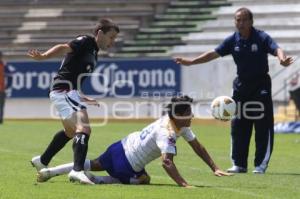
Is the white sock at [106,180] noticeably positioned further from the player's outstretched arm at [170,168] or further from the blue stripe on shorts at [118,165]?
the player's outstretched arm at [170,168]

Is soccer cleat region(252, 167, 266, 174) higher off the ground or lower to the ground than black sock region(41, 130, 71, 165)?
lower

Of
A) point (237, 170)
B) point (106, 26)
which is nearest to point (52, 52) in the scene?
point (106, 26)

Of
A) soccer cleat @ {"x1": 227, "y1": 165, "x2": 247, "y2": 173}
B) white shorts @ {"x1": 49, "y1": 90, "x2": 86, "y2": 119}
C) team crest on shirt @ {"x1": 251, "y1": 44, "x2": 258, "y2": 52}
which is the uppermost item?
team crest on shirt @ {"x1": 251, "y1": 44, "x2": 258, "y2": 52}

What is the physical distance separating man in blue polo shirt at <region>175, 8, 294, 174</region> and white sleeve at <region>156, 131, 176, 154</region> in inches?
97.6

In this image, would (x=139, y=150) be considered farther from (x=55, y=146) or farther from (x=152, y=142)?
(x=55, y=146)

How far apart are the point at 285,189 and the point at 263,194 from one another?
0.61 meters

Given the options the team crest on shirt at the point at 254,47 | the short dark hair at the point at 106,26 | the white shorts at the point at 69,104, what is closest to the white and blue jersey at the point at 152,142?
the white shorts at the point at 69,104

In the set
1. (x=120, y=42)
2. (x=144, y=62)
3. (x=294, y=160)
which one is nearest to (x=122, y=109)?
(x=144, y=62)

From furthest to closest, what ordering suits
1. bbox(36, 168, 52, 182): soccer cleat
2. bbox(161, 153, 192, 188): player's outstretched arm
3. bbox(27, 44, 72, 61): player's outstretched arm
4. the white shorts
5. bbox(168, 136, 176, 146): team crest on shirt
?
the white shorts, bbox(36, 168, 52, 182): soccer cleat, bbox(27, 44, 72, 61): player's outstretched arm, bbox(168, 136, 176, 146): team crest on shirt, bbox(161, 153, 192, 188): player's outstretched arm

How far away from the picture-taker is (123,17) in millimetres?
35344

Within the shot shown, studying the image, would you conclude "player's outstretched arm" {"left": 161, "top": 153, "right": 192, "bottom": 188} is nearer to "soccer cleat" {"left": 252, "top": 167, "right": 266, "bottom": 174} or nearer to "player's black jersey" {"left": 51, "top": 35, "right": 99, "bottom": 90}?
"player's black jersey" {"left": 51, "top": 35, "right": 99, "bottom": 90}

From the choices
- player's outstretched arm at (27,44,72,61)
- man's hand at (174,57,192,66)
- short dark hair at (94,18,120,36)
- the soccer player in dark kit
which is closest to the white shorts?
the soccer player in dark kit

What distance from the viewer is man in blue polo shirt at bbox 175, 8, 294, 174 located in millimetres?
12031

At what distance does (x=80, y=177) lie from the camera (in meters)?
9.70
